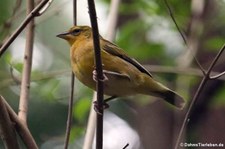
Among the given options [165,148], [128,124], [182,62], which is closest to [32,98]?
[128,124]

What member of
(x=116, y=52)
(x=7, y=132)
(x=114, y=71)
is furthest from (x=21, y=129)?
(x=116, y=52)

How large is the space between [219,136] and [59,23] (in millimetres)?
4027

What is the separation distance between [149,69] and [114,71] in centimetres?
102

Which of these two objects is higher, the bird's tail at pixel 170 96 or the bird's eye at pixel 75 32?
the bird's eye at pixel 75 32

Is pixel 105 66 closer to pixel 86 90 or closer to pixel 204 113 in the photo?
pixel 86 90

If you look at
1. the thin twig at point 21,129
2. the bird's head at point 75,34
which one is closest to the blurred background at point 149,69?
the bird's head at point 75,34

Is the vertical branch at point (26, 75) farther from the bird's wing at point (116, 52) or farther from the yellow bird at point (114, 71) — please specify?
the bird's wing at point (116, 52)

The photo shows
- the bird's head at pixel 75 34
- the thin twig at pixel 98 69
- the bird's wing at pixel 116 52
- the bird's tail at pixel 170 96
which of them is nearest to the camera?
the thin twig at pixel 98 69

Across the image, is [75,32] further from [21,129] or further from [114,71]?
[21,129]

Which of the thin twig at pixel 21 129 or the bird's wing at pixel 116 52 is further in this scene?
the bird's wing at pixel 116 52

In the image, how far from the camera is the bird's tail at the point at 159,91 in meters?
4.75

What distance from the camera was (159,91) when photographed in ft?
15.9

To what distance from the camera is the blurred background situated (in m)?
5.14

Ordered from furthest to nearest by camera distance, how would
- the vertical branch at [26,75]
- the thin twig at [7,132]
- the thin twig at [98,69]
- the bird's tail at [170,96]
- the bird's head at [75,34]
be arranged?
1. the bird's head at [75,34]
2. the bird's tail at [170,96]
3. the vertical branch at [26,75]
4. the thin twig at [7,132]
5. the thin twig at [98,69]
